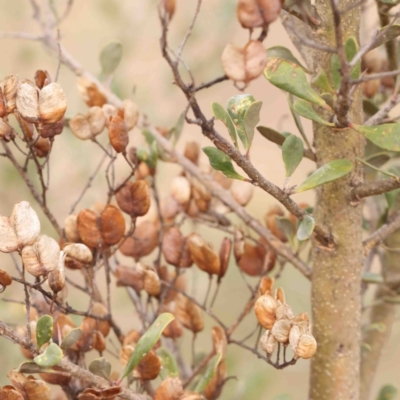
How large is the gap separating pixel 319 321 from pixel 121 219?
0.20 metres

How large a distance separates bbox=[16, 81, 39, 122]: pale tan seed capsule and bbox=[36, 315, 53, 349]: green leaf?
142 millimetres

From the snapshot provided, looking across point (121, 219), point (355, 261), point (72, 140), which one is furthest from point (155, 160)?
point (72, 140)

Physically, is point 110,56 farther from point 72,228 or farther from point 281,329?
point 281,329

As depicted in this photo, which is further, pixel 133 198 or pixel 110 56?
pixel 110 56

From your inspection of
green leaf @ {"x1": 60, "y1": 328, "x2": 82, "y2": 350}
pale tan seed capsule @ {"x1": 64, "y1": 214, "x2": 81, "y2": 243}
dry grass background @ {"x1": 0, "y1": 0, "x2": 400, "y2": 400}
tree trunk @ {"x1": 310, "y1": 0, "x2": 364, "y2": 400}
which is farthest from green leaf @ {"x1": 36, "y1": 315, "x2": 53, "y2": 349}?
dry grass background @ {"x1": 0, "y1": 0, "x2": 400, "y2": 400}

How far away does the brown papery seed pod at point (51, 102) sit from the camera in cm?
39

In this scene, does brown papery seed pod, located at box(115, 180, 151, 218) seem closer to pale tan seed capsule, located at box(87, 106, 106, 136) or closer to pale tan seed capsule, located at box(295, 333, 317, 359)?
pale tan seed capsule, located at box(87, 106, 106, 136)

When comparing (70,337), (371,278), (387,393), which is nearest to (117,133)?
(70,337)

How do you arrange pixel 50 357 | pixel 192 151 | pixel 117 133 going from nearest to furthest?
pixel 50 357, pixel 117 133, pixel 192 151

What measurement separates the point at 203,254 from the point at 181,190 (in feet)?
0.38

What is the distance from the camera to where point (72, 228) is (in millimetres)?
478

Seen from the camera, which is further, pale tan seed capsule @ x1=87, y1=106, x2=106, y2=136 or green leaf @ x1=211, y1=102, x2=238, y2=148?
pale tan seed capsule @ x1=87, y1=106, x2=106, y2=136

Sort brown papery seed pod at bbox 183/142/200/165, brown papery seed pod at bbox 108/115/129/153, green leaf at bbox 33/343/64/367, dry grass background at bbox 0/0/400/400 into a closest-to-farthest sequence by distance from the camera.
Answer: green leaf at bbox 33/343/64/367 < brown papery seed pod at bbox 108/115/129/153 < brown papery seed pod at bbox 183/142/200/165 < dry grass background at bbox 0/0/400/400

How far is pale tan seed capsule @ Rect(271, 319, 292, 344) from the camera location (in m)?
0.38
